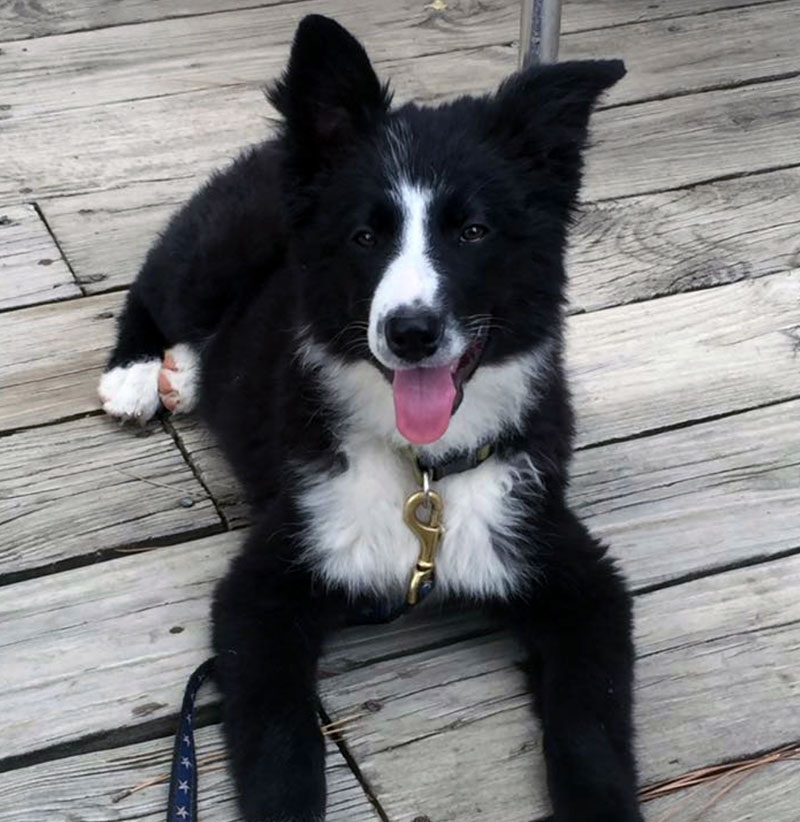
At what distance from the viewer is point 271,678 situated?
2555 mm

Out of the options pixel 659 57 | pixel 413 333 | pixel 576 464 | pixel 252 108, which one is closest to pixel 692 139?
pixel 659 57

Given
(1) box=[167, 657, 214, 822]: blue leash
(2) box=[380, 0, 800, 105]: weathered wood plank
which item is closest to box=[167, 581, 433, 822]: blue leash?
(1) box=[167, 657, 214, 822]: blue leash

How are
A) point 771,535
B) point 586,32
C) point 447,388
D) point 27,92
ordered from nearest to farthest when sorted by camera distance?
1. point 447,388
2. point 771,535
3. point 27,92
4. point 586,32

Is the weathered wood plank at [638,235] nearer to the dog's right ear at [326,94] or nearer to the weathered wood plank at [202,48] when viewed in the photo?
the weathered wood plank at [202,48]

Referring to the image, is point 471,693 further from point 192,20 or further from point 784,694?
point 192,20

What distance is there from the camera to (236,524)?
3.13 m

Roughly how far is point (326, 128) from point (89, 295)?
140cm

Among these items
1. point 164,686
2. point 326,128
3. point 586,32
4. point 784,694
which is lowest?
point 586,32

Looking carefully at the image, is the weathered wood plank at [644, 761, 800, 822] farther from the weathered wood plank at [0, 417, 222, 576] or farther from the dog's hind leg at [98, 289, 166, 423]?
the dog's hind leg at [98, 289, 166, 423]

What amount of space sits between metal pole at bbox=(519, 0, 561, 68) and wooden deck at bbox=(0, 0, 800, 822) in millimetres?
515

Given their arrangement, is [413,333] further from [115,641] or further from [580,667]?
[115,641]

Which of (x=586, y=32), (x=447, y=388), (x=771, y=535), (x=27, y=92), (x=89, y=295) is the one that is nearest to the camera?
(x=447, y=388)

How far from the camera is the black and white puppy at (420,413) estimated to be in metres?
2.48

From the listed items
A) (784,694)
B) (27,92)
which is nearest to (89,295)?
(27,92)
